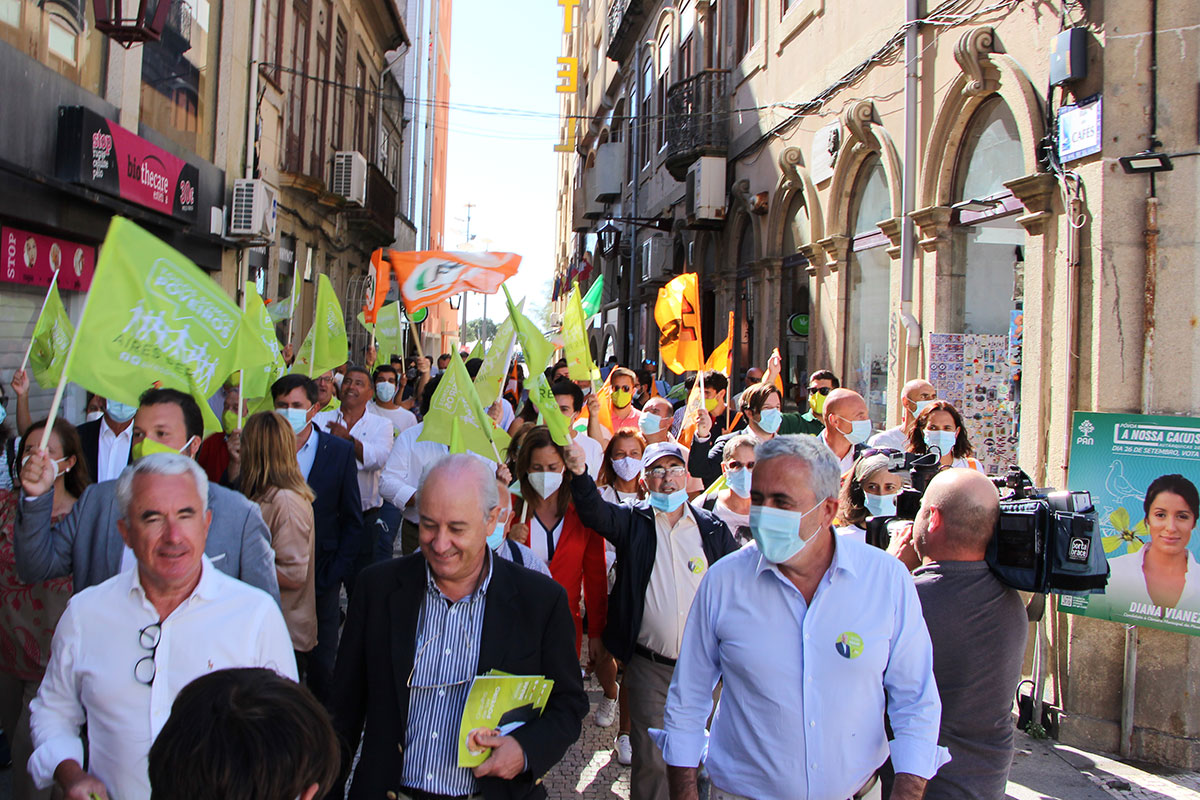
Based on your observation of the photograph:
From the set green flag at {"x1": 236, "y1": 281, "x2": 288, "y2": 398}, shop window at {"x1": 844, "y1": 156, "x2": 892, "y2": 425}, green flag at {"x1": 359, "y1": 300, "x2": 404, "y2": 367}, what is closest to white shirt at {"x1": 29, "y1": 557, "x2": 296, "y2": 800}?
green flag at {"x1": 236, "y1": 281, "x2": 288, "y2": 398}

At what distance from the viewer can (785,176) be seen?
1402 centimetres

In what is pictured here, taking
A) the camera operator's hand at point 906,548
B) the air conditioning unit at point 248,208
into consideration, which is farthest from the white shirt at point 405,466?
the air conditioning unit at point 248,208

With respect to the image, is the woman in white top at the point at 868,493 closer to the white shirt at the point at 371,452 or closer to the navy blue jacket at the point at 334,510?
the navy blue jacket at the point at 334,510

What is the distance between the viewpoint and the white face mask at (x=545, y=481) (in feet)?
15.8

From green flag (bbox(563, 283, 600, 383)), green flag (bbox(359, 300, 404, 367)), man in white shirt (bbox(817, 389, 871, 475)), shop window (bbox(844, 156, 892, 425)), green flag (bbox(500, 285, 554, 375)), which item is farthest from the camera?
shop window (bbox(844, 156, 892, 425))

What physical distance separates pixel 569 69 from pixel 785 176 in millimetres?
38896

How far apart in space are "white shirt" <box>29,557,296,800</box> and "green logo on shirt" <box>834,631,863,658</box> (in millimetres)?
1592

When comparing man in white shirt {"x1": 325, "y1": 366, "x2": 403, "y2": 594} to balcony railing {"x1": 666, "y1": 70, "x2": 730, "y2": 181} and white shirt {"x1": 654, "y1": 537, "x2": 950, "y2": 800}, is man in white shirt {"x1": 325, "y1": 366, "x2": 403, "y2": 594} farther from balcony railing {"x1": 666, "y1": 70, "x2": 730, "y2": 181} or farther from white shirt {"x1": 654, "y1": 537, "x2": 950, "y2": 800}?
balcony railing {"x1": 666, "y1": 70, "x2": 730, "y2": 181}

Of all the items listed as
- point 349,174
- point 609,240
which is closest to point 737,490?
point 349,174

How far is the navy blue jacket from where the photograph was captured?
537cm

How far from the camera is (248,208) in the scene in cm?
1455

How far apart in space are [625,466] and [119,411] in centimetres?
263

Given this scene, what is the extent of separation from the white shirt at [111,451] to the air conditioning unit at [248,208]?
33.2ft

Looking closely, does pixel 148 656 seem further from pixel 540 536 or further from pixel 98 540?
pixel 540 536
